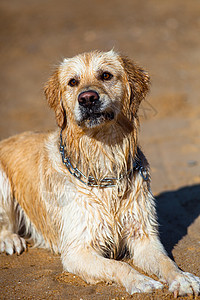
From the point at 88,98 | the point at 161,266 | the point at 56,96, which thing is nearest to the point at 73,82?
the point at 56,96

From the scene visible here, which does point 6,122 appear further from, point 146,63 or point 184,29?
point 184,29

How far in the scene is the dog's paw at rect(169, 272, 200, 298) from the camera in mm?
3322

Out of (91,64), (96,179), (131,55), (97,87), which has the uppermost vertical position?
(131,55)

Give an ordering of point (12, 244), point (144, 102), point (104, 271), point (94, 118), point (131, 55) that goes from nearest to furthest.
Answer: point (104, 271), point (94, 118), point (12, 244), point (144, 102), point (131, 55)

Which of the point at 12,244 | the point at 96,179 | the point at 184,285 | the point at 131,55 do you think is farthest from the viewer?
the point at 131,55

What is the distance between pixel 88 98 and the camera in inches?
152

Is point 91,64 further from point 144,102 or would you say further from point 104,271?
point 144,102

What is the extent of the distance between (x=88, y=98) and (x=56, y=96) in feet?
2.26

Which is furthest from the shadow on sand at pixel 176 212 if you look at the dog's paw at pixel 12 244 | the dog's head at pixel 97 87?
the dog's paw at pixel 12 244

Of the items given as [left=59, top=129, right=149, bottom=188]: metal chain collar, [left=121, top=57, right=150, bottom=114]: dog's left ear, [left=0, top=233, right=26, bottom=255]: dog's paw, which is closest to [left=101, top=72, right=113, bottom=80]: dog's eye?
[left=121, top=57, right=150, bottom=114]: dog's left ear

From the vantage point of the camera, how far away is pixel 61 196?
14.0 feet

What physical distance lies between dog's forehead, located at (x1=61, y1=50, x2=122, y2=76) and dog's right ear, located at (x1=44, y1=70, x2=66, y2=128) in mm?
158

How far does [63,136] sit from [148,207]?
1.17 metres

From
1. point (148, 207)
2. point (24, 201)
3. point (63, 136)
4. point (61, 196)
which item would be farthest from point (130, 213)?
point (24, 201)
